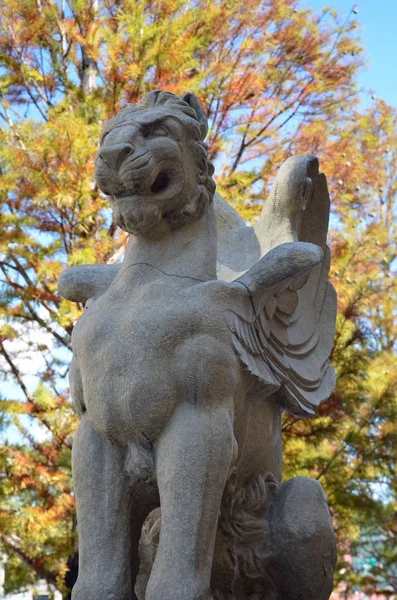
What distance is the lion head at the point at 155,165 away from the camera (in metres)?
2.54

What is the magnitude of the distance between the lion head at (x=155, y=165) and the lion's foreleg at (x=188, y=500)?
0.67 meters

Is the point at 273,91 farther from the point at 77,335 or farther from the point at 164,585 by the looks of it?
the point at 164,585

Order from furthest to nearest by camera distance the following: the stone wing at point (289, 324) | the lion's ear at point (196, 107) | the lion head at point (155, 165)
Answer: the lion's ear at point (196, 107) < the stone wing at point (289, 324) < the lion head at point (155, 165)

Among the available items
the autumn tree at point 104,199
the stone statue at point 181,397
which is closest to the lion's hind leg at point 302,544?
the stone statue at point 181,397

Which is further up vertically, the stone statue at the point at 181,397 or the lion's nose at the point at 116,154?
the lion's nose at the point at 116,154

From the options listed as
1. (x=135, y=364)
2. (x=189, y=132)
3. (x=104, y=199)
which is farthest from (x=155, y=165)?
(x=104, y=199)

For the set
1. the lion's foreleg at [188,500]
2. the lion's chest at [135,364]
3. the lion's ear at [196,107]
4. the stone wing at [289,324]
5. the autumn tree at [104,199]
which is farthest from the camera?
the autumn tree at [104,199]

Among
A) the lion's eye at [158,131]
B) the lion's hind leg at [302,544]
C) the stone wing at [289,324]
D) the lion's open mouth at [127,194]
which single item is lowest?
the lion's hind leg at [302,544]

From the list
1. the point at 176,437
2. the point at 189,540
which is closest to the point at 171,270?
the point at 176,437

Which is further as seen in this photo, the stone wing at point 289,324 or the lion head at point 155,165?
the stone wing at point 289,324

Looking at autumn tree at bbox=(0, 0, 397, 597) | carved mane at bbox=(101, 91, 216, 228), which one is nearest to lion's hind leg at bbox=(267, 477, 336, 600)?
carved mane at bbox=(101, 91, 216, 228)

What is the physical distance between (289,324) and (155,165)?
0.86 m

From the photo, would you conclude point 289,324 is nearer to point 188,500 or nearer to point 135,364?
point 135,364

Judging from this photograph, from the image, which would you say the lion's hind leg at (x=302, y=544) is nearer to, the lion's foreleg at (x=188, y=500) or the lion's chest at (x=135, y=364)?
the lion's foreleg at (x=188, y=500)
